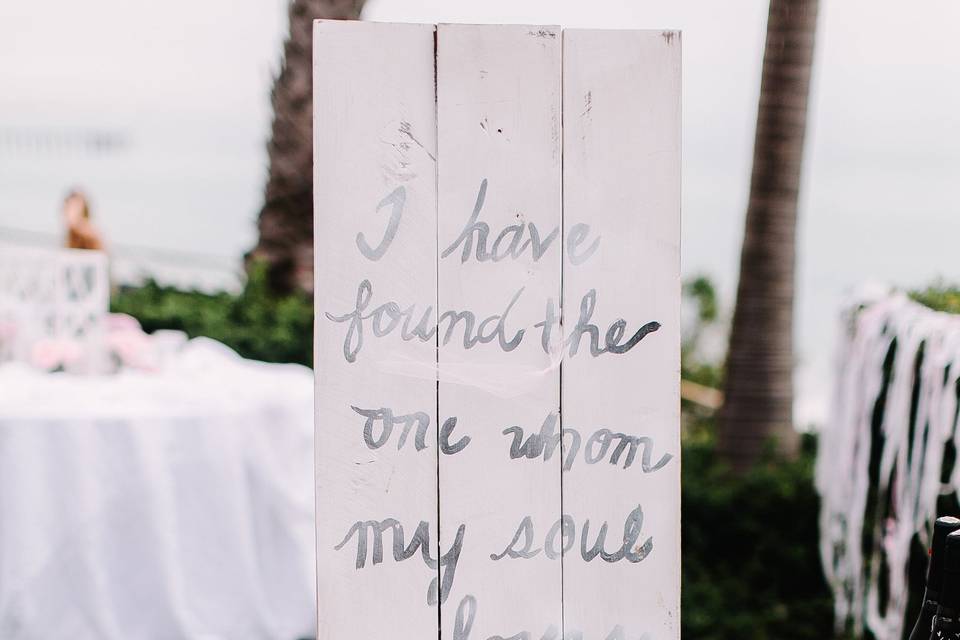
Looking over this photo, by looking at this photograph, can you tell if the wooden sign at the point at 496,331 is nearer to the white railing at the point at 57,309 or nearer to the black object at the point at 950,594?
the black object at the point at 950,594

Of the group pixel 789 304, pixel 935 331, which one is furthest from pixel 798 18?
pixel 935 331

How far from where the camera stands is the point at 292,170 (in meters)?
6.14

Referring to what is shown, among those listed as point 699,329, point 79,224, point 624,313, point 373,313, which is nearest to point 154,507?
point 373,313

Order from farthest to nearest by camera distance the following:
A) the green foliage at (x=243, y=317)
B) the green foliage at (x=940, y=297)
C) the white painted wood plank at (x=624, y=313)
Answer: the green foliage at (x=243, y=317) < the green foliage at (x=940, y=297) < the white painted wood plank at (x=624, y=313)

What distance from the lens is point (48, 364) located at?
321cm

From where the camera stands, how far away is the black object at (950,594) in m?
1.37

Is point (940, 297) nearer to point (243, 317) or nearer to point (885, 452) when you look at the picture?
point (885, 452)

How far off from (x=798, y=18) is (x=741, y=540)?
7.74 ft

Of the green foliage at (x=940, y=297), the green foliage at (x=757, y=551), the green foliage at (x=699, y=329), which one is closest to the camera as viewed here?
the green foliage at (x=940, y=297)

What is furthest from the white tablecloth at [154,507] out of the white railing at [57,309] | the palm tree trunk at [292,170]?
the palm tree trunk at [292,170]

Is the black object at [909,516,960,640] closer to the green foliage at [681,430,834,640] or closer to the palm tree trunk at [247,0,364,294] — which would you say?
the green foliage at [681,430,834,640]

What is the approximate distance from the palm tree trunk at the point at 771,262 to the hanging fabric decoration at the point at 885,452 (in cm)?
73

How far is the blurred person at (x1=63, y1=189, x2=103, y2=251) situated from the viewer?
553 cm

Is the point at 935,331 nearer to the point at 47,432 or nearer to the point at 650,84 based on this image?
the point at 650,84
